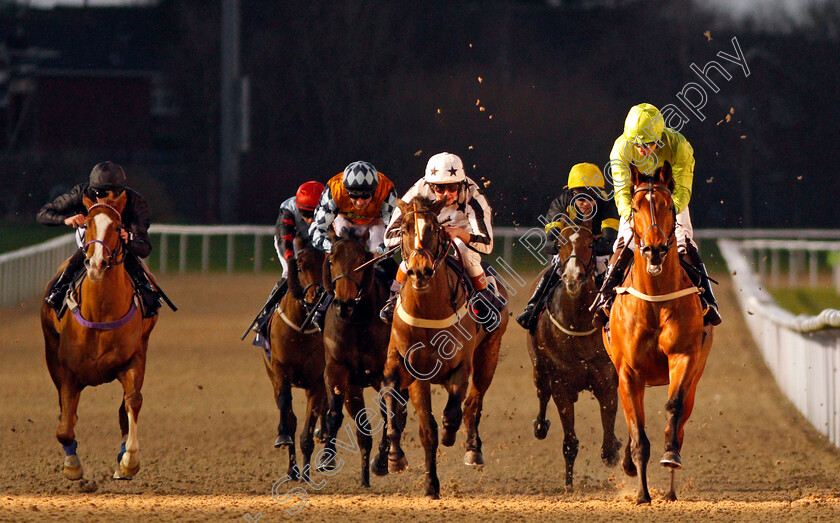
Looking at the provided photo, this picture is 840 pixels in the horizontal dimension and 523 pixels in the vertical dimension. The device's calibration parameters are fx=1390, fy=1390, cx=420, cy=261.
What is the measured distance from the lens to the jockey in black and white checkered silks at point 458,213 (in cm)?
753

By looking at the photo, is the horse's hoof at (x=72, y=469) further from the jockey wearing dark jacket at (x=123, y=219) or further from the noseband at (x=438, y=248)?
the noseband at (x=438, y=248)

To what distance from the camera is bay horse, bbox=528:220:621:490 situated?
7.89 m

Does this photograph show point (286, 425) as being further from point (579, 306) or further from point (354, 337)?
point (579, 306)

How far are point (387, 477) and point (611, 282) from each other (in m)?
2.08

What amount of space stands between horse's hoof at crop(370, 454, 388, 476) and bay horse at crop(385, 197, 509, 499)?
32 centimetres

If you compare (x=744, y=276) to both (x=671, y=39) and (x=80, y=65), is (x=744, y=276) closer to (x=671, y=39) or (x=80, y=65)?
(x=671, y=39)

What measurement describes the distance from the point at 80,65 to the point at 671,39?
1870 cm

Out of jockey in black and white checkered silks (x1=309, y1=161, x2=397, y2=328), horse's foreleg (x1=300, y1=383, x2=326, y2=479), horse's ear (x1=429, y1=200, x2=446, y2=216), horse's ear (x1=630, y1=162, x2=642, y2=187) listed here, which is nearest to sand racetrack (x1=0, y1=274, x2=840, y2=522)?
horse's foreleg (x1=300, y1=383, x2=326, y2=479)

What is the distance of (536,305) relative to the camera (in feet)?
28.0

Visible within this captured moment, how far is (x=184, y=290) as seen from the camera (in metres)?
19.5

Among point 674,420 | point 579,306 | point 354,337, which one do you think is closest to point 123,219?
point 354,337

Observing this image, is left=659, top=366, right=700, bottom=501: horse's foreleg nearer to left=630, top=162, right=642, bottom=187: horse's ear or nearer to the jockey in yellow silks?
the jockey in yellow silks

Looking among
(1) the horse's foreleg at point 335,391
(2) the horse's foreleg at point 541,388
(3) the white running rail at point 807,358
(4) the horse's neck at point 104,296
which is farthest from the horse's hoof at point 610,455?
(4) the horse's neck at point 104,296

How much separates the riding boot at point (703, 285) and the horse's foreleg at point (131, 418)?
299cm
